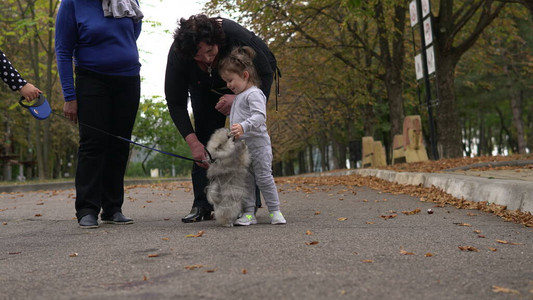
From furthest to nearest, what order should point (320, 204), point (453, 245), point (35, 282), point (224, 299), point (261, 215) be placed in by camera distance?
point (320, 204) → point (261, 215) → point (453, 245) → point (35, 282) → point (224, 299)

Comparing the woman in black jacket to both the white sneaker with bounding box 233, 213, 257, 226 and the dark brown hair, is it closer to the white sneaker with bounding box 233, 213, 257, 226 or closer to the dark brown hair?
the dark brown hair

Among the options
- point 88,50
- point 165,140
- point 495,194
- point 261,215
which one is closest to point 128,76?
point 88,50

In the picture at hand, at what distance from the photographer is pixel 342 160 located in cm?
3584

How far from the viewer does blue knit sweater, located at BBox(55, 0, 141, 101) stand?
16.8 feet

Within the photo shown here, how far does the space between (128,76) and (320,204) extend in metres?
2.96

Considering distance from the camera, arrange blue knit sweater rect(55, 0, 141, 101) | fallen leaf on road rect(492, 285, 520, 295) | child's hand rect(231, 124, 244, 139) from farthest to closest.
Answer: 1. blue knit sweater rect(55, 0, 141, 101)
2. child's hand rect(231, 124, 244, 139)
3. fallen leaf on road rect(492, 285, 520, 295)

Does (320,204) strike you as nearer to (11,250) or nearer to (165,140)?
(11,250)

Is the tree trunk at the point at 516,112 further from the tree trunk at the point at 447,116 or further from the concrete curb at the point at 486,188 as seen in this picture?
the concrete curb at the point at 486,188

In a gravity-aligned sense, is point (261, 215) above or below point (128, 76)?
below

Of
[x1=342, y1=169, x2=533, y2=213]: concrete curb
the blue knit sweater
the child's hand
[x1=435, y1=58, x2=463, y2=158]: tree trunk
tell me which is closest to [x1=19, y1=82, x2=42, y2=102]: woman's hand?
the blue knit sweater

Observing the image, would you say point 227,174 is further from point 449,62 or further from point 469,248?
point 449,62

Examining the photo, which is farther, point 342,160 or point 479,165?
point 342,160

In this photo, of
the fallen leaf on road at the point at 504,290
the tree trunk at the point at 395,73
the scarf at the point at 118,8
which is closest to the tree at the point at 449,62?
the tree trunk at the point at 395,73

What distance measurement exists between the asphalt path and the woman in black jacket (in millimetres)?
682
